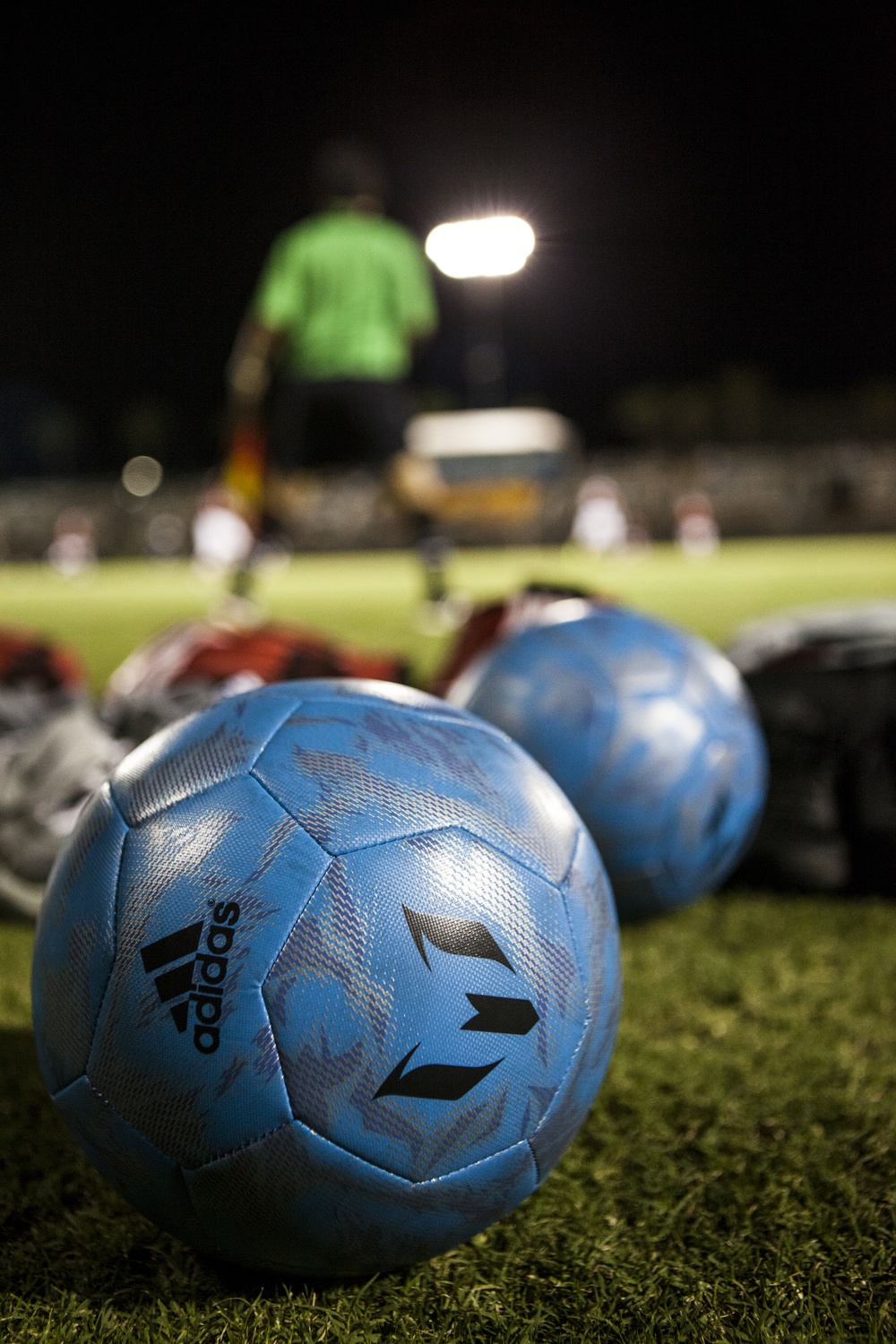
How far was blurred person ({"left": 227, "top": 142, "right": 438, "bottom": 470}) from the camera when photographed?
24.2 feet

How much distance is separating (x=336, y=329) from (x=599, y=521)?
63.4 feet

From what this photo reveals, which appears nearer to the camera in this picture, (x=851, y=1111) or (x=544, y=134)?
(x=851, y=1111)

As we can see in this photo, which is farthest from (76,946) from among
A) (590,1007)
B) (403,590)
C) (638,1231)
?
(403,590)

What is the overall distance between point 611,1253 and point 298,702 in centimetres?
96

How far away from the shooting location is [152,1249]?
1654 mm

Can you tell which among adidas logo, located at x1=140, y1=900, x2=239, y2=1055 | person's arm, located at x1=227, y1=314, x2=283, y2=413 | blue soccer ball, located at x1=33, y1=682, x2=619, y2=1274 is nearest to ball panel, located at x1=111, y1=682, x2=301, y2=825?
blue soccer ball, located at x1=33, y1=682, x2=619, y2=1274

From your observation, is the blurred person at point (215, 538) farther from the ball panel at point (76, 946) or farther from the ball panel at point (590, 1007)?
the ball panel at point (590, 1007)

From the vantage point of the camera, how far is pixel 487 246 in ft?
22.8

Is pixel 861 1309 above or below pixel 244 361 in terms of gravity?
below

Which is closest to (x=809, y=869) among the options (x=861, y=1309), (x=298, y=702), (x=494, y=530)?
(x=861, y=1309)

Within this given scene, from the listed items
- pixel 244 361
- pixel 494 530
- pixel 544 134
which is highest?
pixel 544 134

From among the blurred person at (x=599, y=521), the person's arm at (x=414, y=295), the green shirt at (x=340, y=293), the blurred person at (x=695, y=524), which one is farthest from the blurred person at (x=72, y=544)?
the person's arm at (x=414, y=295)

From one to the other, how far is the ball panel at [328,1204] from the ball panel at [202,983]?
4 cm

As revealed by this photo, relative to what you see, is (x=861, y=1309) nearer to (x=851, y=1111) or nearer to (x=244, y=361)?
(x=851, y=1111)
